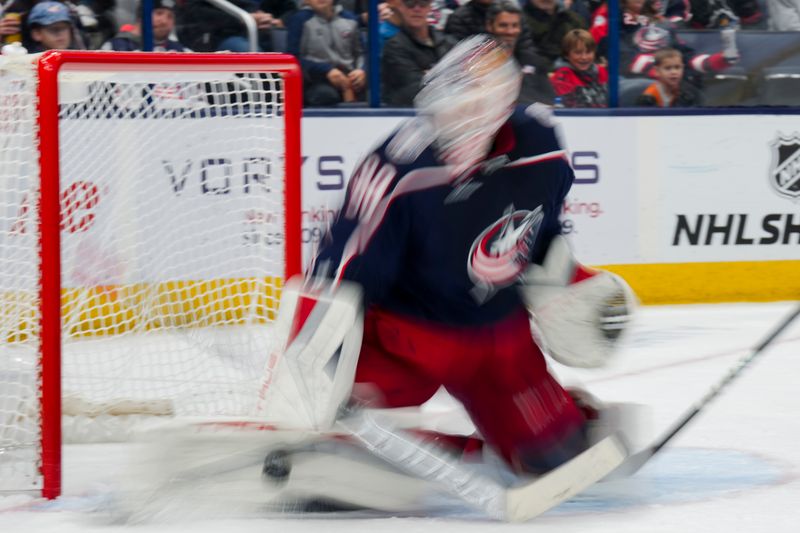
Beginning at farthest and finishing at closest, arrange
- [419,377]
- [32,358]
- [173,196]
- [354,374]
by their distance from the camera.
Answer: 1. [173,196]
2. [32,358]
3. [419,377]
4. [354,374]

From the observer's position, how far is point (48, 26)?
14.5 feet

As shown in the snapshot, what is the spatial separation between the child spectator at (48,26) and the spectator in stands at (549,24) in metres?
1.83

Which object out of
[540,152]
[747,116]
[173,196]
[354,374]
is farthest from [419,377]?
[747,116]

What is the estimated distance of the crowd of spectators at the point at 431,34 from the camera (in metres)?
4.66

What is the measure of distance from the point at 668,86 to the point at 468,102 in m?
3.34

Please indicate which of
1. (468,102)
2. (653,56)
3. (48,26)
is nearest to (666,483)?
(468,102)

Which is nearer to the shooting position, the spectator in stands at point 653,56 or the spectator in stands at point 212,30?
the spectator in stands at point 212,30

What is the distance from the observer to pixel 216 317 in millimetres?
3186

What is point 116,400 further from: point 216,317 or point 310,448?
point 310,448

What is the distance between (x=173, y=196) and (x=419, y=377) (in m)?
1.39

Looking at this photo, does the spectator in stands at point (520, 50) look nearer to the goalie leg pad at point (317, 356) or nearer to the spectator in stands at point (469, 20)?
the spectator in stands at point (469, 20)

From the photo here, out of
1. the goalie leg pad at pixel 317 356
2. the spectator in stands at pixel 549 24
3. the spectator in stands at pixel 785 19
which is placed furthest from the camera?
the spectator in stands at pixel 785 19

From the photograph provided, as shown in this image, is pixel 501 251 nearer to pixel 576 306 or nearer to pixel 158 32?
pixel 576 306

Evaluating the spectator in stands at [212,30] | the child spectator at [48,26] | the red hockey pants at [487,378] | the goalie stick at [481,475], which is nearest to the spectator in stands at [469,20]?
the spectator in stands at [212,30]
